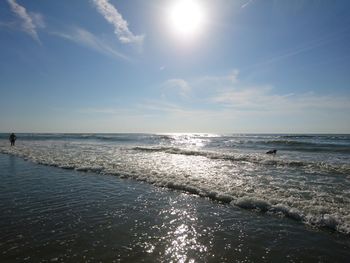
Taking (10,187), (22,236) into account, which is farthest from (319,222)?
(10,187)

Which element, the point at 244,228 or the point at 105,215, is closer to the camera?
the point at 244,228

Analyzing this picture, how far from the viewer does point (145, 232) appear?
705cm

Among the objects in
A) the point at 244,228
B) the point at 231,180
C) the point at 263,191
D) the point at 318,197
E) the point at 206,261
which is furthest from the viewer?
Answer: the point at 231,180

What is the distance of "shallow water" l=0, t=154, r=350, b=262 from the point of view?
5.85 metres

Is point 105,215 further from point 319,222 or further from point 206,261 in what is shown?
point 319,222

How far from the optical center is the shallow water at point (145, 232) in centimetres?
585

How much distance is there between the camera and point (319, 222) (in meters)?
8.00

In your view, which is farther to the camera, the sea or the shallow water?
the sea

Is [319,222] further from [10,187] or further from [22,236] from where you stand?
[10,187]

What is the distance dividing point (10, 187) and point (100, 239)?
688cm

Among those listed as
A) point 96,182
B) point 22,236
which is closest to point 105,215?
point 22,236

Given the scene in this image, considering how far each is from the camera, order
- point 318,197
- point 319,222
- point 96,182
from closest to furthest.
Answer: point 319,222, point 318,197, point 96,182

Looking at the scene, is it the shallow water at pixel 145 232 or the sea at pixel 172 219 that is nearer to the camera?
the shallow water at pixel 145 232

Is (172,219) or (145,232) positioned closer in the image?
(145,232)
